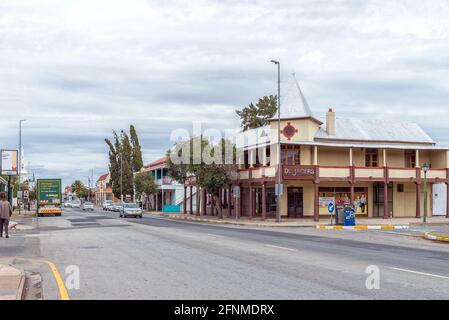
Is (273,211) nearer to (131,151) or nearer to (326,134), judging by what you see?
(326,134)

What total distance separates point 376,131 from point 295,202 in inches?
398

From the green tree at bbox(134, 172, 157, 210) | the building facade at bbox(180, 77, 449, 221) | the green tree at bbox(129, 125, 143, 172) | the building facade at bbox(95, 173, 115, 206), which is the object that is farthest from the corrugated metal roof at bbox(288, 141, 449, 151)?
the building facade at bbox(95, 173, 115, 206)

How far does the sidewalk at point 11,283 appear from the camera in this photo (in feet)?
32.5

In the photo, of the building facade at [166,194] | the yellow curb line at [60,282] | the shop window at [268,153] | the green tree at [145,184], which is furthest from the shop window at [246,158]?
the yellow curb line at [60,282]

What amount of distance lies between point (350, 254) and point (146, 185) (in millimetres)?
62369

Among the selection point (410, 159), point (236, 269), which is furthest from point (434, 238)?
point (410, 159)

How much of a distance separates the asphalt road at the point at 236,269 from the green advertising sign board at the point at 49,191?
38.9 metres

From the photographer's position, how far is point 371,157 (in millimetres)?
48469

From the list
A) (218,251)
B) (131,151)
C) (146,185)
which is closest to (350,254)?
(218,251)

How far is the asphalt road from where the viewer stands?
10273 mm

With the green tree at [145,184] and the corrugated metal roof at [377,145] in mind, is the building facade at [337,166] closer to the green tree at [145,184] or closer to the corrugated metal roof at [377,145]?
the corrugated metal roof at [377,145]

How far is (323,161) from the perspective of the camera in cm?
4656

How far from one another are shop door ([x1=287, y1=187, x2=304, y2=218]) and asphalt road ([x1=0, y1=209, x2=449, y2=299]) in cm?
2409
